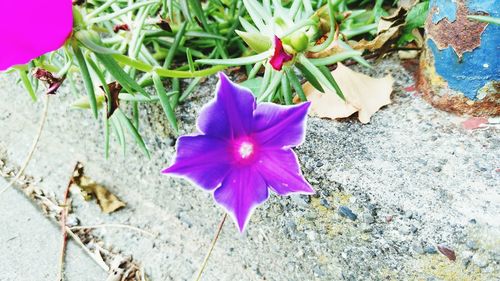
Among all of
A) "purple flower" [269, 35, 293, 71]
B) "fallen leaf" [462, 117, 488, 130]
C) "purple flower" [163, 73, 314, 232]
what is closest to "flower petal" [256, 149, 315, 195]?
"purple flower" [163, 73, 314, 232]

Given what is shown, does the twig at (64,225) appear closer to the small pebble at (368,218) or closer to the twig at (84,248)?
the twig at (84,248)

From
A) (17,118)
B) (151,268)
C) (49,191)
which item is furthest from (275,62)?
(17,118)

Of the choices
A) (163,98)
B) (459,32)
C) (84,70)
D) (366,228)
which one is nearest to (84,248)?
(163,98)

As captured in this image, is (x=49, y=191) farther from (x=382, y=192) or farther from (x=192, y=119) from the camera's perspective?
(x=382, y=192)

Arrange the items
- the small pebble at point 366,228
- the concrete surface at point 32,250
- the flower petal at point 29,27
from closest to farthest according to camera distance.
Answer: the flower petal at point 29,27 < the small pebble at point 366,228 < the concrete surface at point 32,250

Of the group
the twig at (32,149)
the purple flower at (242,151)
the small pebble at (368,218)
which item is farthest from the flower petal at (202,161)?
the twig at (32,149)

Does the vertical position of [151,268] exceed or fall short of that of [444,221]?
it falls short
